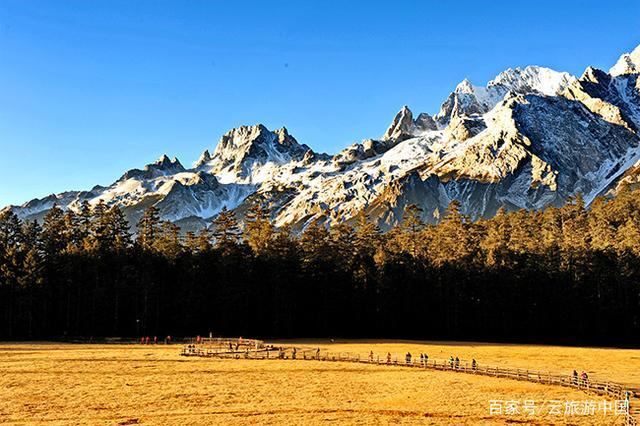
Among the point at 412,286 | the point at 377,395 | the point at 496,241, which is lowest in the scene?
the point at 377,395

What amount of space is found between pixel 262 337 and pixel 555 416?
209ft

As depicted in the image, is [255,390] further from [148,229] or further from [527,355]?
[148,229]

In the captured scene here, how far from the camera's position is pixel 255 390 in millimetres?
45531

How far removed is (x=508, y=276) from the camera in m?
100

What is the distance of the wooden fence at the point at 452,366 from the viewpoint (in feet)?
141

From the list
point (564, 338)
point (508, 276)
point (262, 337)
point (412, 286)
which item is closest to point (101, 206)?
point (262, 337)

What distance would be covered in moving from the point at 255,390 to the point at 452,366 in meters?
23.2

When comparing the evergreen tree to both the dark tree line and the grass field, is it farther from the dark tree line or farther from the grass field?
the grass field

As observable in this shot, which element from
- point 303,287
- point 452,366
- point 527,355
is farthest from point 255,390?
point 303,287

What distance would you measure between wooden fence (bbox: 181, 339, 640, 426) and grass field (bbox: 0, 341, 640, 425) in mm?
1555

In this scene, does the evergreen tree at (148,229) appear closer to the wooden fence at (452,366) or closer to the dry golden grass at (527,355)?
the wooden fence at (452,366)

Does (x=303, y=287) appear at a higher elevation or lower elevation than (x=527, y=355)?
higher

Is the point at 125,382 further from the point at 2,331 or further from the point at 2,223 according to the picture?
the point at 2,223

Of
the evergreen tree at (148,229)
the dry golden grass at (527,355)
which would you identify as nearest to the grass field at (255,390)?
the dry golden grass at (527,355)
